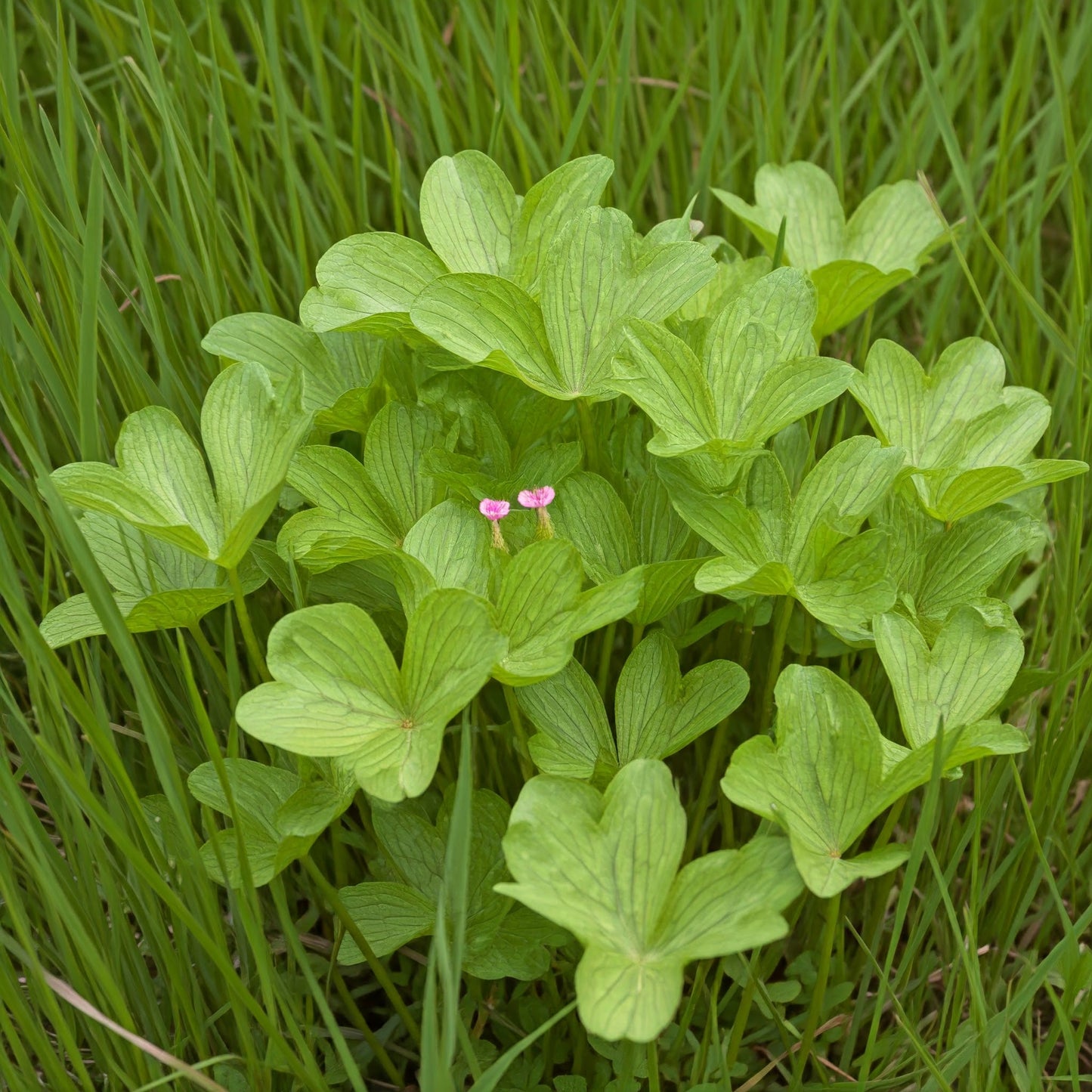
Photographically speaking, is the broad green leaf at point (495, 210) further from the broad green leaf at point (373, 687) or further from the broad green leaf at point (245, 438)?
the broad green leaf at point (373, 687)

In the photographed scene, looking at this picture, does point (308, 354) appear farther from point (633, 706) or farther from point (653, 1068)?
point (653, 1068)

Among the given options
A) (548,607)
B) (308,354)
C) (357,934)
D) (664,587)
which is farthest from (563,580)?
(308,354)

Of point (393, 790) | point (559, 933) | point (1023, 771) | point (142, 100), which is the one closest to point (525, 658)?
point (393, 790)

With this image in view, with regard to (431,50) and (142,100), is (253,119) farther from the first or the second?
(431,50)

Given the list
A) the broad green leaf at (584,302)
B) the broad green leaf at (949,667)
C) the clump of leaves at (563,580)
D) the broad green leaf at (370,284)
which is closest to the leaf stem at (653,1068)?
the clump of leaves at (563,580)

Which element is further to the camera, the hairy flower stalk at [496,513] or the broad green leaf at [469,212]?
the broad green leaf at [469,212]
